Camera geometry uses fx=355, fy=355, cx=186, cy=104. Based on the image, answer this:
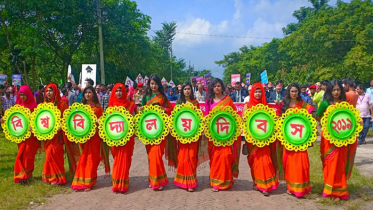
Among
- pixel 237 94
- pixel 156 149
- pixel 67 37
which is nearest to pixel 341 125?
pixel 156 149

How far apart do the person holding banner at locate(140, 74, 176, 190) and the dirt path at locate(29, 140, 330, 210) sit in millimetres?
171

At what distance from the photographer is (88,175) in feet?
18.0

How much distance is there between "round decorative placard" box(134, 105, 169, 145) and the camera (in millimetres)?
5297

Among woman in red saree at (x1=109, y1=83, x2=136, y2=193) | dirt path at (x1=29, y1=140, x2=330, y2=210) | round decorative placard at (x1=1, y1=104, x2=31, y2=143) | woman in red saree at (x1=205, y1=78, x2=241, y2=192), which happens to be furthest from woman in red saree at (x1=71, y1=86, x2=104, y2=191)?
woman in red saree at (x1=205, y1=78, x2=241, y2=192)

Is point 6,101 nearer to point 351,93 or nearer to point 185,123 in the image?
point 185,123

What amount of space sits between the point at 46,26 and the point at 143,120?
16.3 metres

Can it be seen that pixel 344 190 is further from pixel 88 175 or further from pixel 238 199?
pixel 88 175

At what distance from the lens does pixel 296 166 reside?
4.95 m

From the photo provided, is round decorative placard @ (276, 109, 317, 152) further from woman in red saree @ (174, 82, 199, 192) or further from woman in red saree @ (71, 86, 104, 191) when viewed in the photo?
woman in red saree @ (71, 86, 104, 191)

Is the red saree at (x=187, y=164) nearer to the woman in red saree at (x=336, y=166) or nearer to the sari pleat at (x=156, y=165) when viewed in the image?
the sari pleat at (x=156, y=165)

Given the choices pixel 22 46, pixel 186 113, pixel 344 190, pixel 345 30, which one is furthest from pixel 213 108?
pixel 345 30

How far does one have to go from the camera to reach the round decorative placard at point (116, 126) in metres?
5.29

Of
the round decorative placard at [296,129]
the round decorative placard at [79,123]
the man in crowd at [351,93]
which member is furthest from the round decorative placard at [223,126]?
the man in crowd at [351,93]

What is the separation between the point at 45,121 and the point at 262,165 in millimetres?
3439
